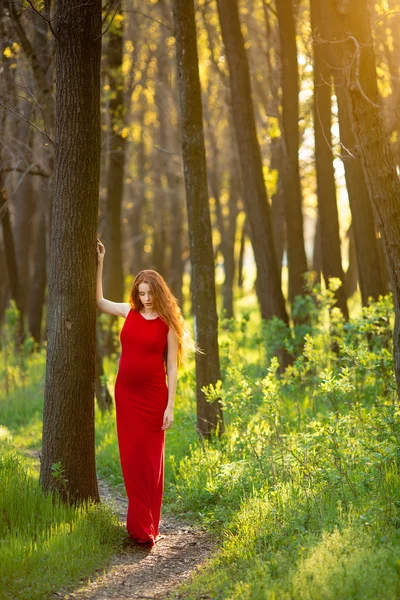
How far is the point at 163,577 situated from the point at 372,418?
9.01ft

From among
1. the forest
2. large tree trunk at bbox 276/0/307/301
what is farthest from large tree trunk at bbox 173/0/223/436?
large tree trunk at bbox 276/0/307/301

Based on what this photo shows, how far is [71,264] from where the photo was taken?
20.7 feet

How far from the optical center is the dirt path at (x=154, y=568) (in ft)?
17.1

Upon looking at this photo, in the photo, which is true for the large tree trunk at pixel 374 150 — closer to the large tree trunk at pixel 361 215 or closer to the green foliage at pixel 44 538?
the green foliage at pixel 44 538

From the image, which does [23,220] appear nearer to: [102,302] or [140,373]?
[102,302]

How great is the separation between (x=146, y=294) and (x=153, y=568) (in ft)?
7.61

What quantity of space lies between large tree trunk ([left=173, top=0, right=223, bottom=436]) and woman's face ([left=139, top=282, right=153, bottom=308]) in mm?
2199

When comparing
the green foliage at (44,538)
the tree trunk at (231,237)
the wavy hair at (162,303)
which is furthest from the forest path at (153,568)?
the tree trunk at (231,237)

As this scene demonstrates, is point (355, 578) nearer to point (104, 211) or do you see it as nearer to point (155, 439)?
point (155, 439)

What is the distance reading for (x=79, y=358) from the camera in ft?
20.8

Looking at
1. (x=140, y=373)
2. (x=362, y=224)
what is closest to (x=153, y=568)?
(x=140, y=373)

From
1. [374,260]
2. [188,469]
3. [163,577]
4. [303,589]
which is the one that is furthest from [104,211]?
[303,589]

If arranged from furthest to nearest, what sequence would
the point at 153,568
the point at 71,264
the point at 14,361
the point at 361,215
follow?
the point at 14,361 → the point at 361,215 → the point at 71,264 → the point at 153,568

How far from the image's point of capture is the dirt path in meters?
5.22
